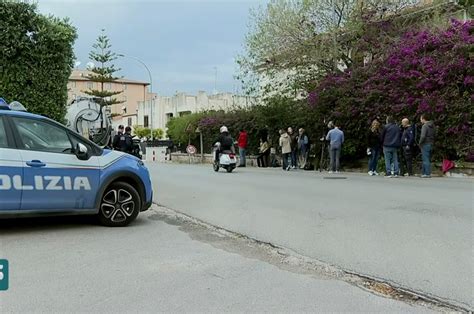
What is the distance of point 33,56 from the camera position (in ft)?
37.6

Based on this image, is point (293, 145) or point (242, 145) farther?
point (242, 145)

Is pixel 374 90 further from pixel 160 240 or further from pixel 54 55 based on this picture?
pixel 160 240

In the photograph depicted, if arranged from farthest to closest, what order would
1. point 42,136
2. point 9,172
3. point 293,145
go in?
point 293,145
point 42,136
point 9,172

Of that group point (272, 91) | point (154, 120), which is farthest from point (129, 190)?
point (154, 120)

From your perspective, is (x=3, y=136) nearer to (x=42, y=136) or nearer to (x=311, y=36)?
(x=42, y=136)

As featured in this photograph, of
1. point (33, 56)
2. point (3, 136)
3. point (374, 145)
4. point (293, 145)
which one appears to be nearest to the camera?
point (3, 136)

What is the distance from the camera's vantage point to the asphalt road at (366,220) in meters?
5.51

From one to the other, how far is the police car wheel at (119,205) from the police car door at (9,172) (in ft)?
4.30

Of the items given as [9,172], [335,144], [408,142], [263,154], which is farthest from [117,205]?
[263,154]

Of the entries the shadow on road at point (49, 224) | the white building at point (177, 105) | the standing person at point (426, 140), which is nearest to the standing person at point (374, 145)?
the standing person at point (426, 140)

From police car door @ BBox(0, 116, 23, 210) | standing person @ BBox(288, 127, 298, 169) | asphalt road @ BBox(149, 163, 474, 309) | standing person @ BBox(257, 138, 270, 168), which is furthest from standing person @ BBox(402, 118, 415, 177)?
police car door @ BBox(0, 116, 23, 210)

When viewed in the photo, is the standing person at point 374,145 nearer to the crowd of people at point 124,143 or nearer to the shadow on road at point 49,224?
the crowd of people at point 124,143

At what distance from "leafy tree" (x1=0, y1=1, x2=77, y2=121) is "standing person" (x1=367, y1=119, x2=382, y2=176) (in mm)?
9677

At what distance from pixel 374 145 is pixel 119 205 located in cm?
1081
